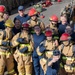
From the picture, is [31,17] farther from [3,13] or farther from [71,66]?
[71,66]

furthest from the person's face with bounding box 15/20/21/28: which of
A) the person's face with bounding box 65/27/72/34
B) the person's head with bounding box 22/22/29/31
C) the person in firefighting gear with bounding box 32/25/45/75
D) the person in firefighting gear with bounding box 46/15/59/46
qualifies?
the person's face with bounding box 65/27/72/34

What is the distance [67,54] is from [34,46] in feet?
3.51

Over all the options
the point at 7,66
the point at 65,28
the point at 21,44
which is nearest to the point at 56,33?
the point at 65,28

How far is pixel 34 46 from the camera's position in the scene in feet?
29.1

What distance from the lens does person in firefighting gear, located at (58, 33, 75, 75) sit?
8.16 m

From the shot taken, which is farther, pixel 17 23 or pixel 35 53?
pixel 17 23

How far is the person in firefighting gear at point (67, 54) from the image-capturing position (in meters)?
8.16

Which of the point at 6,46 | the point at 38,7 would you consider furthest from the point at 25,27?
the point at 38,7

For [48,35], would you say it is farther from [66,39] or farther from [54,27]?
[54,27]

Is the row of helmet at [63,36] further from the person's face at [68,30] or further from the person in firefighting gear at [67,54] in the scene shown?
the person's face at [68,30]

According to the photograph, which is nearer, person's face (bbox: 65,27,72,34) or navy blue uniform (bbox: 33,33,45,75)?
person's face (bbox: 65,27,72,34)

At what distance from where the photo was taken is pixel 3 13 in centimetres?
935

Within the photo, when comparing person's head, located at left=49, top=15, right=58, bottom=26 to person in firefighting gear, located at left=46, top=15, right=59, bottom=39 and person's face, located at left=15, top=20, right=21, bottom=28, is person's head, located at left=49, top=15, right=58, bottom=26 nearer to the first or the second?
person in firefighting gear, located at left=46, top=15, right=59, bottom=39

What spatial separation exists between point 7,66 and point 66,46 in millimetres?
1882
